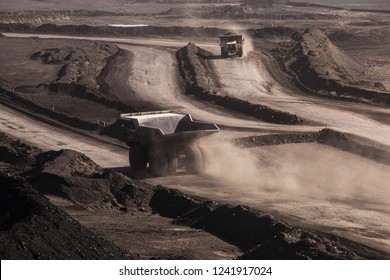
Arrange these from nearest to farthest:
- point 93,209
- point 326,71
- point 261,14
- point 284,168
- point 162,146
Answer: point 93,209, point 162,146, point 284,168, point 326,71, point 261,14

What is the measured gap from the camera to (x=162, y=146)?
29203 millimetres

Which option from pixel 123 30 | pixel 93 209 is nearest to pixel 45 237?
pixel 93 209

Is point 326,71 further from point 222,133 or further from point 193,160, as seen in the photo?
point 193,160

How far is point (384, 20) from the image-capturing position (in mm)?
98062

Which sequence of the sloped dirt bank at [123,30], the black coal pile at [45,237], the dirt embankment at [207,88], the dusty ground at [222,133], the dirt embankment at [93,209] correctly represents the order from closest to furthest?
the black coal pile at [45,237]
the dirt embankment at [93,209]
the dusty ground at [222,133]
the dirt embankment at [207,88]
the sloped dirt bank at [123,30]

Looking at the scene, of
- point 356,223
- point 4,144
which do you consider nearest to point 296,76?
point 4,144

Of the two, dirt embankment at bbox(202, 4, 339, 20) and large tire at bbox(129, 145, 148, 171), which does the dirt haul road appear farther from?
dirt embankment at bbox(202, 4, 339, 20)

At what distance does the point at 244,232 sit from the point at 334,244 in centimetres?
251

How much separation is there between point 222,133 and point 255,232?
16764 mm

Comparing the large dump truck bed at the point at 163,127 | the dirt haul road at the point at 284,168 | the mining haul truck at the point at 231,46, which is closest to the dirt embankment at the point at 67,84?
the dirt haul road at the point at 284,168

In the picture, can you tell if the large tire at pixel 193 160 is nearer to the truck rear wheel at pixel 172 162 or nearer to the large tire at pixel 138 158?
the truck rear wheel at pixel 172 162

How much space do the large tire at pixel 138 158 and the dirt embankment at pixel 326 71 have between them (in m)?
19.6

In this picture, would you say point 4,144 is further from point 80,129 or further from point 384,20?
point 384,20

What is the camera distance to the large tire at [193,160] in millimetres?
29703
